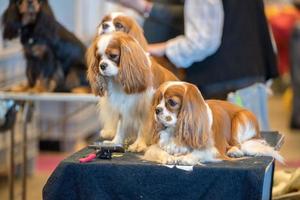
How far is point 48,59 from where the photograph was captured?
3107mm

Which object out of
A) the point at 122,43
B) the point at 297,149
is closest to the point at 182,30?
the point at 122,43

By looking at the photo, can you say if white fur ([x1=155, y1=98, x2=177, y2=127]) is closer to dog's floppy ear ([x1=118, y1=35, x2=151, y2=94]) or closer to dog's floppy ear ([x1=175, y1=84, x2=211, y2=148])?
dog's floppy ear ([x1=175, y1=84, x2=211, y2=148])

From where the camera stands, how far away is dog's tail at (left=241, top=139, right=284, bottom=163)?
2211 millimetres

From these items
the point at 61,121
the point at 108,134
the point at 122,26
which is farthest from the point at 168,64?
the point at 61,121

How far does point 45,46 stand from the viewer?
3.07 metres

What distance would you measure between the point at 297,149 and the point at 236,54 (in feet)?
9.06

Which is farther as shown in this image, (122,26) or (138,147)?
(122,26)

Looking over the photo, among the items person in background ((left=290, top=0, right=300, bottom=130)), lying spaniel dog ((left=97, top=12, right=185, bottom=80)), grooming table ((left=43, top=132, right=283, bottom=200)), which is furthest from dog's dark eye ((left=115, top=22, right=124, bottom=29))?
person in background ((left=290, top=0, right=300, bottom=130))

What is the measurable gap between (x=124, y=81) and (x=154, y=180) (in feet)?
1.07

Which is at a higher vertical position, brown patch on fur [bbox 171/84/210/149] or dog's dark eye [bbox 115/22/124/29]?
dog's dark eye [bbox 115/22/124/29]

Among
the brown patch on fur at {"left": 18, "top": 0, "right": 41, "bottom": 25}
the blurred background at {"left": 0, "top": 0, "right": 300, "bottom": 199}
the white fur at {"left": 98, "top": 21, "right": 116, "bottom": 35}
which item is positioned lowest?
the blurred background at {"left": 0, "top": 0, "right": 300, "bottom": 199}

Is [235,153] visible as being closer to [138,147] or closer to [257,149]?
[257,149]

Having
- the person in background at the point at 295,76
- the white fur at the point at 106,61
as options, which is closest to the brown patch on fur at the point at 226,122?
the white fur at the point at 106,61

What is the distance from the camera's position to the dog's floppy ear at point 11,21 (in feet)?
9.71
